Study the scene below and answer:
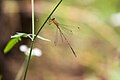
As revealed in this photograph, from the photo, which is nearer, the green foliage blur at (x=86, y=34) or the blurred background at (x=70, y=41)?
the blurred background at (x=70, y=41)

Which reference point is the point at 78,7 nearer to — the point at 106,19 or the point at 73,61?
the point at 106,19

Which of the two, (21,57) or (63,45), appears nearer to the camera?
(21,57)

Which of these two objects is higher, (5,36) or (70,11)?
(70,11)

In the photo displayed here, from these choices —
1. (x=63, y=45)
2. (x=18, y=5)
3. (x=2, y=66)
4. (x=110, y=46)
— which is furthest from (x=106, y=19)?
(x=2, y=66)

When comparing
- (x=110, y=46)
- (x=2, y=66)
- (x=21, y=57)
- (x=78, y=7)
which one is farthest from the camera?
(x=78, y=7)

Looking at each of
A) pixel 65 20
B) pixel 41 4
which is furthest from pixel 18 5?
pixel 65 20

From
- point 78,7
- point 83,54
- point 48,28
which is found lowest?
point 83,54

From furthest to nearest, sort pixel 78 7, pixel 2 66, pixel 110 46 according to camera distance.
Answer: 1. pixel 78 7
2. pixel 110 46
3. pixel 2 66

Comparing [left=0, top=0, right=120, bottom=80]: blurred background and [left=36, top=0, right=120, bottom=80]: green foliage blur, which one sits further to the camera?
[left=36, top=0, right=120, bottom=80]: green foliage blur
